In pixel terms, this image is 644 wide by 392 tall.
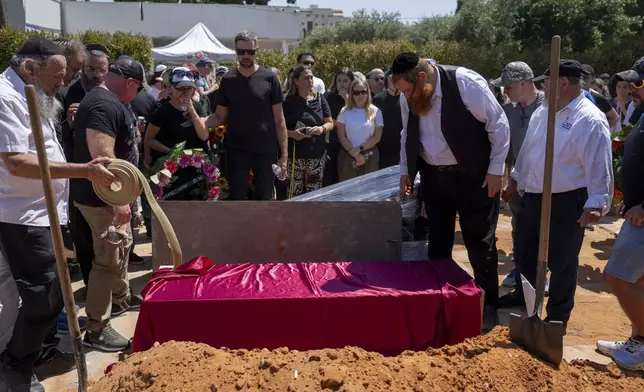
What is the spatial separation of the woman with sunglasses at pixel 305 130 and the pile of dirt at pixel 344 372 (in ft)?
11.9

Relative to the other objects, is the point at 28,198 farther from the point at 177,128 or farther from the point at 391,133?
the point at 391,133

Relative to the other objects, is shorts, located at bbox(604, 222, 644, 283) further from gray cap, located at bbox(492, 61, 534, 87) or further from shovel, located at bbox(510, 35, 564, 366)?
gray cap, located at bbox(492, 61, 534, 87)

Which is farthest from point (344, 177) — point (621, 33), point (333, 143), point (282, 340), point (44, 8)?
point (44, 8)

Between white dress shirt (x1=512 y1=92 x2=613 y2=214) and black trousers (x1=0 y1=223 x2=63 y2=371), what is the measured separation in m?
3.27

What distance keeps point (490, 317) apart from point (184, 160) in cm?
296

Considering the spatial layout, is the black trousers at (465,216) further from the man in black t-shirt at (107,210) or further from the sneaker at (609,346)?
the man in black t-shirt at (107,210)

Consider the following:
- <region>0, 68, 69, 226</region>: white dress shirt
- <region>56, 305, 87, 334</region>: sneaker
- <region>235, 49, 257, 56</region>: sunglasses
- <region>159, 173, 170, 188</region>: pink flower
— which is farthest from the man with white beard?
<region>235, 49, 257, 56</region>: sunglasses

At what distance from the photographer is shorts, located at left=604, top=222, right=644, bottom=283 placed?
3.60 meters

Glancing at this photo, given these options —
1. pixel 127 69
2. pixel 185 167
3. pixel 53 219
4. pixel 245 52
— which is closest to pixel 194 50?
pixel 245 52

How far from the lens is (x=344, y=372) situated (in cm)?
Result: 276

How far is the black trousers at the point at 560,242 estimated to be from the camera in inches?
160

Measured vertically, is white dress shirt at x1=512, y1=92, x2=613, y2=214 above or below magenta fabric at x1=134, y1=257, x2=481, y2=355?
above

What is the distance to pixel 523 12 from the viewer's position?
963 inches

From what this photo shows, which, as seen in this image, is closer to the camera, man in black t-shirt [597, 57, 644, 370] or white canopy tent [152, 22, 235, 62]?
man in black t-shirt [597, 57, 644, 370]
